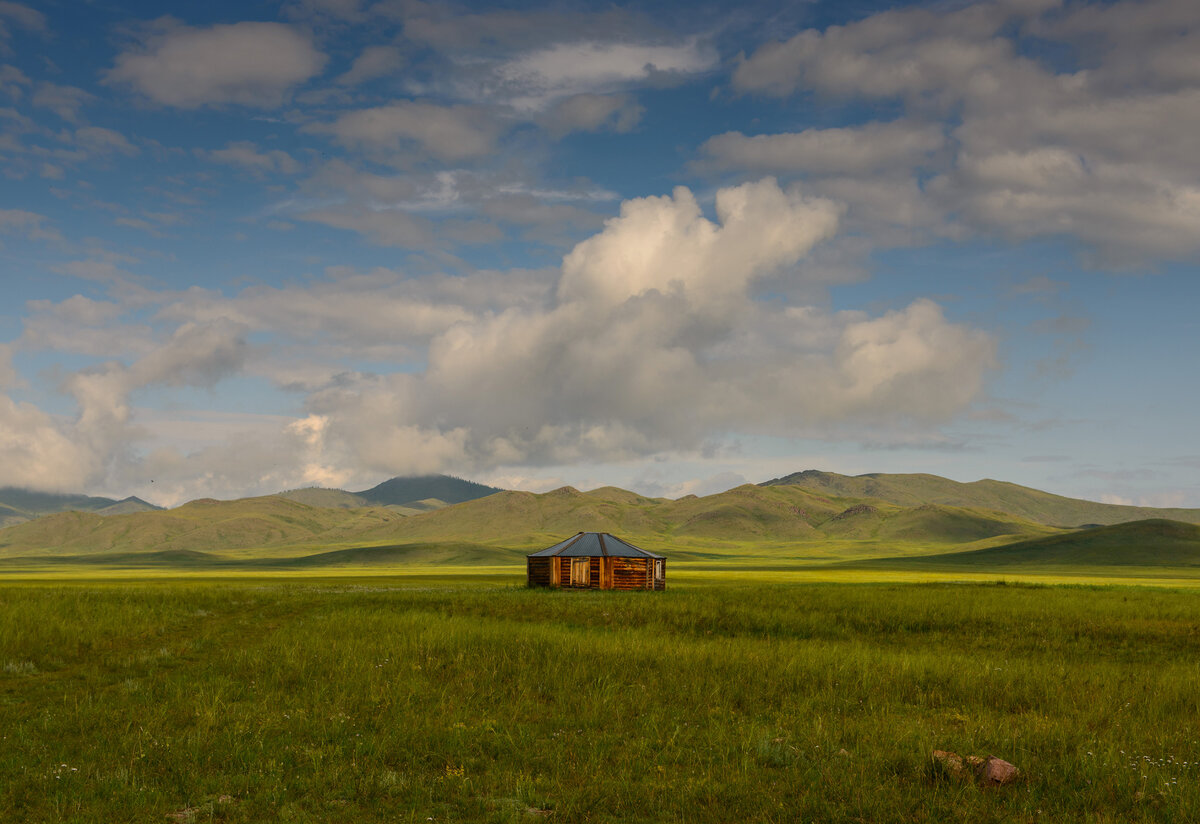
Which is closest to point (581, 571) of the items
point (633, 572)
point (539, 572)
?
point (539, 572)

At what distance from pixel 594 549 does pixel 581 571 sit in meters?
2.12

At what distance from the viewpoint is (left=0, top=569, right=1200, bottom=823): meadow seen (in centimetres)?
1122

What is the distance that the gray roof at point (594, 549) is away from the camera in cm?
6281

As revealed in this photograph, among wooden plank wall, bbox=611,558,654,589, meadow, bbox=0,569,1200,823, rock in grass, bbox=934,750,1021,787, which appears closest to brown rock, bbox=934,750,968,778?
rock in grass, bbox=934,750,1021,787

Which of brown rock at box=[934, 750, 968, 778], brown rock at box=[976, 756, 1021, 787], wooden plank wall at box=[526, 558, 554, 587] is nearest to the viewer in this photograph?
brown rock at box=[976, 756, 1021, 787]

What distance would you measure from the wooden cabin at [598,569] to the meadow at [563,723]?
34.7 meters

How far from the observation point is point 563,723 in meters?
15.2

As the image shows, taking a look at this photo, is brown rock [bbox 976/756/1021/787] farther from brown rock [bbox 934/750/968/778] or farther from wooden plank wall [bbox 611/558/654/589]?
wooden plank wall [bbox 611/558/654/589]

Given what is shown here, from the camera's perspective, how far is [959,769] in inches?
471

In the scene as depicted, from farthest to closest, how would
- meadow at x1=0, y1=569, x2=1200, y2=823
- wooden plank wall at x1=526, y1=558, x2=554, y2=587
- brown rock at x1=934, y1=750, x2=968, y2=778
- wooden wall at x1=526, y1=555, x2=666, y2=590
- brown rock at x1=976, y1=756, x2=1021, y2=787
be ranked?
1. wooden plank wall at x1=526, y1=558, x2=554, y2=587
2. wooden wall at x1=526, y1=555, x2=666, y2=590
3. brown rock at x1=934, y1=750, x2=968, y2=778
4. brown rock at x1=976, y1=756, x2=1021, y2=787
5. meadow at x1=0, y1=569, x2=1200, y2=823

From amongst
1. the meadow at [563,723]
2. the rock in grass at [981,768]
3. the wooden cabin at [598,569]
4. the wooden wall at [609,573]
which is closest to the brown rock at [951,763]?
the rock in grass at [981,768]

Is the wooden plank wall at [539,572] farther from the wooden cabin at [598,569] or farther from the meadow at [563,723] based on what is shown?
the meadow at [563,723]

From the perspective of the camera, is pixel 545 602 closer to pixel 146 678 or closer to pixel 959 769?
pixel 146 678

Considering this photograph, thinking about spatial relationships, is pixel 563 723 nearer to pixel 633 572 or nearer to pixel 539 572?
pixel 633 572
